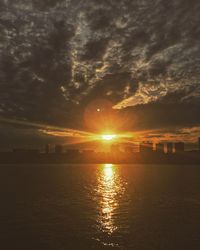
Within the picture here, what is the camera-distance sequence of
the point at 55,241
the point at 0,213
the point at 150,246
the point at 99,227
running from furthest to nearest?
the point at 0,213
the point at 99,227
the point at 55,241
the point at 150,246

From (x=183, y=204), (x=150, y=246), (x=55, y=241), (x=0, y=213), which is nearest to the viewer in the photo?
(x=150, y=246)

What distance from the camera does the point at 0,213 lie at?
60000 millimetres

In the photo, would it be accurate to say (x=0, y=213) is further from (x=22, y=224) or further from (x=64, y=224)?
(x=64, y=224)

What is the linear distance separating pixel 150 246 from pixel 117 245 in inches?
159

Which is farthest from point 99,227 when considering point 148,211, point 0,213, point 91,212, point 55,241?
point 0,213

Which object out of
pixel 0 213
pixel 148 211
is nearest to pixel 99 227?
pixel 148 211

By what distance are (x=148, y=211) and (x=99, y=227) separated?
18876 millimetres

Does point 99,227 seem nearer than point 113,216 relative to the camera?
Yes

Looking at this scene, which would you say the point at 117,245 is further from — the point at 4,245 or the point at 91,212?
the point at 91,212

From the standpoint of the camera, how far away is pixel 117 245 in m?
37.3

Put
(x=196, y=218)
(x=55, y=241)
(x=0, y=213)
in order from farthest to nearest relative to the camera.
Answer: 1. (x=0, y=213)
2. (x=196, y=218)
3. (x=55, y=241)

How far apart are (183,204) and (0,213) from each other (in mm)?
42705

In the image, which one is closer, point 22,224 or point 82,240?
point 82,240

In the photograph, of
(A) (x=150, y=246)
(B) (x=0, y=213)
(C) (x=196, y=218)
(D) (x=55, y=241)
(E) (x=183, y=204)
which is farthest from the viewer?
(E) (x=183, y=204)
